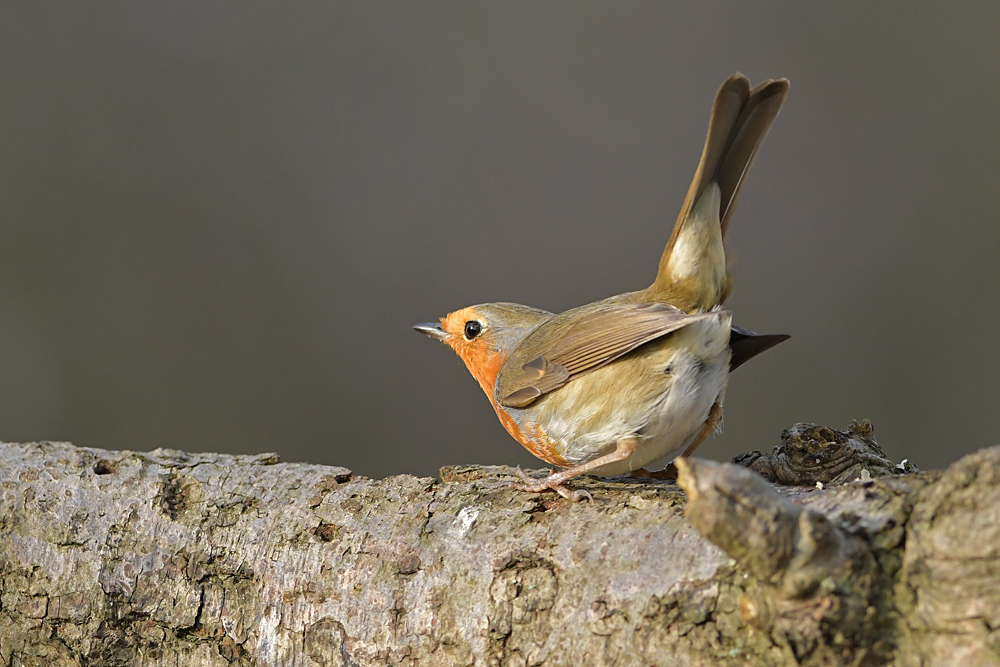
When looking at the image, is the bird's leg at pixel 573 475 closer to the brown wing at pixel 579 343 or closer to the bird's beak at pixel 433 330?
the brown wing at pixel 579 343

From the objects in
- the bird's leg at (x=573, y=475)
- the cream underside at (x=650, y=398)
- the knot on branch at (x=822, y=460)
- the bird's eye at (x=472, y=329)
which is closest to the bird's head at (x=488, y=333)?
the bird's eye at (x=472, y=329)

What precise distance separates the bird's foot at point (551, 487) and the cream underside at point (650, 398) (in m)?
0.23

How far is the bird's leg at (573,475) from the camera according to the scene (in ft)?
6.21

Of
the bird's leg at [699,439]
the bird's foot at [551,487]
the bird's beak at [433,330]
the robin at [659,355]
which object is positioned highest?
the bird's beak at [433,330]

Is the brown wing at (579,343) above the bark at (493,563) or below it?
above

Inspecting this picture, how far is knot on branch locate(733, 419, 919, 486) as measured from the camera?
196cm

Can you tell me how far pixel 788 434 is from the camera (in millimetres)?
2051

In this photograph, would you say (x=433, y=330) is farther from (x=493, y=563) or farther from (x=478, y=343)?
(x=493, y=563)

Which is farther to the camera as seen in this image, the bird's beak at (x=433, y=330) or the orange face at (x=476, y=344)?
the bird's beak at (x=433, y=330)

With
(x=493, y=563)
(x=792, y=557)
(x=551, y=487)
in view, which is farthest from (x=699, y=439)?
(x=792, y=557)

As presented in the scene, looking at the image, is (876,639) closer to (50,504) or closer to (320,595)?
(320,595)

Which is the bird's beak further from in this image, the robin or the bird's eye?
the robin

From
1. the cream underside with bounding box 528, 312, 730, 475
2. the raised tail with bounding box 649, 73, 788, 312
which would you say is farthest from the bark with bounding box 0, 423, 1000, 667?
the raised tail with bounding box 649, 73, 788, 312

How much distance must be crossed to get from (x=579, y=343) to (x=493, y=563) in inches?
34.8
